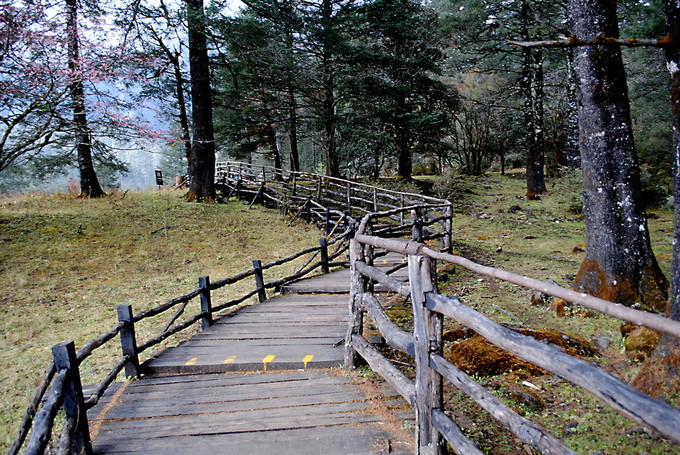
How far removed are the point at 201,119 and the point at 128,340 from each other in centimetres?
1312

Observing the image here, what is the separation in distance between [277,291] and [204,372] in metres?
3.70

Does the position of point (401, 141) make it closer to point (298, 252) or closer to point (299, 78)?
point (299, 78)

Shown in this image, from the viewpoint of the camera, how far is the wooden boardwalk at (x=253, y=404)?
2916 mm

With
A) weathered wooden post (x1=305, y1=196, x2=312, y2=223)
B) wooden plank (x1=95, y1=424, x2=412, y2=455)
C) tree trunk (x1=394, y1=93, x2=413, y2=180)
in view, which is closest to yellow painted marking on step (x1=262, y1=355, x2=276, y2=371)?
wooden plank (x1=95, y1=424, x2=412, y2=455)

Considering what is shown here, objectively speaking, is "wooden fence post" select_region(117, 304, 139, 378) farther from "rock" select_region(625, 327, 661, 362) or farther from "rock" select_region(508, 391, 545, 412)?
"rock" select_region(625, 327, 661, 362)

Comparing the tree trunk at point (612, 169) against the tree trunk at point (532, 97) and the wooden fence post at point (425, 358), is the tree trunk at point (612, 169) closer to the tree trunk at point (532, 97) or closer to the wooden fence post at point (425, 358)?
the wooden fence post at point (425, 358)

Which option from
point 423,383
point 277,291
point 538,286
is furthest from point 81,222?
point 538,286

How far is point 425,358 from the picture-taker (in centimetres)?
265

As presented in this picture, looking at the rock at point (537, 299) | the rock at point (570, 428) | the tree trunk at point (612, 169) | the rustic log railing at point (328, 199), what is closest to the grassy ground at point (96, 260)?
the rustic log railing at point (328, 199)

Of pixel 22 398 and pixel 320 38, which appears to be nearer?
pixel 22 398

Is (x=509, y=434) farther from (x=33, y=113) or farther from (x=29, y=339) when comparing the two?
(x=33, y=113)

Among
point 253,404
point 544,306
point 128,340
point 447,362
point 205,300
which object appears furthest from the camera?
point 544,306

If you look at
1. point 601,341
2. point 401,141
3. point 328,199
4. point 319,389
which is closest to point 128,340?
point 319,389

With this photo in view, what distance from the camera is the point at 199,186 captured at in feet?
53.9
